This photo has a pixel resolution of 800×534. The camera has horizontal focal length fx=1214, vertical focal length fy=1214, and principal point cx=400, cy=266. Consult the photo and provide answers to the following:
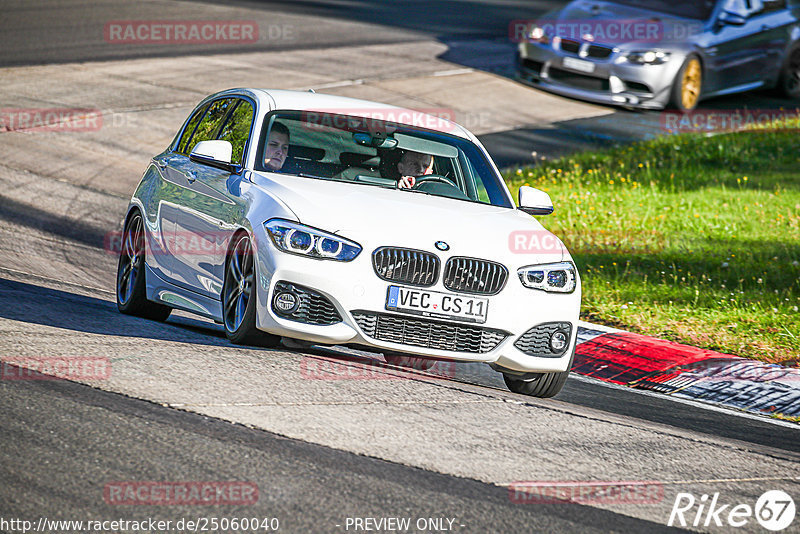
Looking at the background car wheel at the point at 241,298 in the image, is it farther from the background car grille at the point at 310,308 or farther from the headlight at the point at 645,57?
the headlight at the point at 645,57

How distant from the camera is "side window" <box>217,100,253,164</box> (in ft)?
26.2

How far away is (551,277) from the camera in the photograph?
7195mm

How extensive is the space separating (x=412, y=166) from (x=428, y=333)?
1.73 m

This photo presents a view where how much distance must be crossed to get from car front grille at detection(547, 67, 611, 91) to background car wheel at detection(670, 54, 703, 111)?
109cm

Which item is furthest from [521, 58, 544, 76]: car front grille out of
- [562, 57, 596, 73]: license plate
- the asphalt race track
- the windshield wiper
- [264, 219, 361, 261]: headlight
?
[264, 219, 361, 261]: headlight

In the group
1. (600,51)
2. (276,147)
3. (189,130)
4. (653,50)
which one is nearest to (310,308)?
(276,147)

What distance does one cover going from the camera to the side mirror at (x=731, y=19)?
2011 cm

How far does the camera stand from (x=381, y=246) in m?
6.74

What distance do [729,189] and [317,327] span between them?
10.2 meters

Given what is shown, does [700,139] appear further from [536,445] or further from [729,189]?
[536,445]
